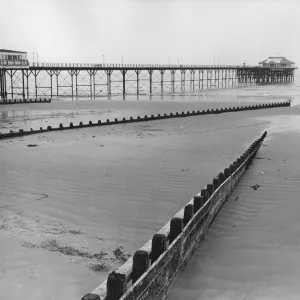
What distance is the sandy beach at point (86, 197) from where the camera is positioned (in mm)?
5176

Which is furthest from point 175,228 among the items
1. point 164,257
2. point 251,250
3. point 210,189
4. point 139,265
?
point 210,189

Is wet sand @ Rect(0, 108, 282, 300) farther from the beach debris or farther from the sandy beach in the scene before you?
the beach debris

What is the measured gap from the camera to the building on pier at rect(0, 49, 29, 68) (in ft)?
174

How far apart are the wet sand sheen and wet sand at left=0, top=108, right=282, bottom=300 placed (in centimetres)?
96

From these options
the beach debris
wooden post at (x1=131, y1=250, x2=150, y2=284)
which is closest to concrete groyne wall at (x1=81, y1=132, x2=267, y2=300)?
wooden post at (x1=131, y1=250, x2=150, y2=284)

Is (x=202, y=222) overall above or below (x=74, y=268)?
above

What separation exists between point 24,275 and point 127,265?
193 cm

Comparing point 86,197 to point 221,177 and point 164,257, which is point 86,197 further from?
point 164,257

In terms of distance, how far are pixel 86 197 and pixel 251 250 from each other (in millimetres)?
3633

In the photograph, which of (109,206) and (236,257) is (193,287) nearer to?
(236,257)

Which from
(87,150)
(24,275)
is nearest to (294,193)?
(24,275)

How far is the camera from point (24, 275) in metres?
5.04

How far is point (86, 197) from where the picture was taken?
8227 millimetres

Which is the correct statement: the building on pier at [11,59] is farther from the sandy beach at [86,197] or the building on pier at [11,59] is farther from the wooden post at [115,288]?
the wooden post at [115,288]
